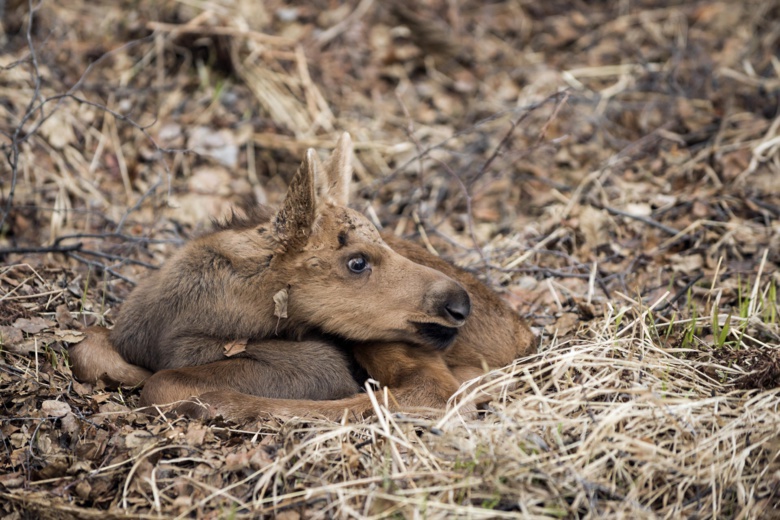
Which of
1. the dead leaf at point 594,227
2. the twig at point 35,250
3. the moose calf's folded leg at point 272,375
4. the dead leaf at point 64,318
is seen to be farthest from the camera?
the dead leaf at point 594,227

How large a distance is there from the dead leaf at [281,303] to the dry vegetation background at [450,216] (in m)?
0.71

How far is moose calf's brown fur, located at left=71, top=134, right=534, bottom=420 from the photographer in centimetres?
473

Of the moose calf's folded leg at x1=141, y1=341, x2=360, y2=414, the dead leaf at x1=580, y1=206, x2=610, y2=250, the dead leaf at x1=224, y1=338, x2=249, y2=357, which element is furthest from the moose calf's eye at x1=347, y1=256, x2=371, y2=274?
the dead leaf at x1=580, y1=206, x2=610, y2=250

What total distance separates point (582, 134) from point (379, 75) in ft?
9.08

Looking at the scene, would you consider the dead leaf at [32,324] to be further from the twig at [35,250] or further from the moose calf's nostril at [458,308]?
the moose calf's nostril at [458,308]

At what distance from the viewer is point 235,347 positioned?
4875mm

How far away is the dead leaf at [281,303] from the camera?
4.83 metres

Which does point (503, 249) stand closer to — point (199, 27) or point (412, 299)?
point (412, 299)

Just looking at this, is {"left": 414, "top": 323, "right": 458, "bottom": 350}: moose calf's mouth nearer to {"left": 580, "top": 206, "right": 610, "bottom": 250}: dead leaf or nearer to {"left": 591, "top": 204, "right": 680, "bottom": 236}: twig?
{"left": 580, "top": 206, "right": 610, "bottom": 250}: dead leaf

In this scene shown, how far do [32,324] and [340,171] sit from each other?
2221mm

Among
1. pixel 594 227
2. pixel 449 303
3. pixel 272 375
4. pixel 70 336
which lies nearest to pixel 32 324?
pixel 70 336

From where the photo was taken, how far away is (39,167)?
25.9 feet

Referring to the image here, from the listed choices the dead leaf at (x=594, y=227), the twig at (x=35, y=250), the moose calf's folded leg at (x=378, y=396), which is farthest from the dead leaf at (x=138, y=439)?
the dead leaf at (x=594, y=227)

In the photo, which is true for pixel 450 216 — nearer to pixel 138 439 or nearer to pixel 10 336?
pixel 10 336
